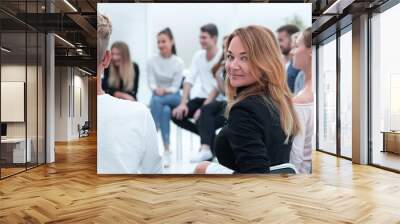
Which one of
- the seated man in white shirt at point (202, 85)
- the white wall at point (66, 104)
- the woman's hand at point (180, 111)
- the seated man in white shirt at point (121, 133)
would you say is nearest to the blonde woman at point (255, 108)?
the seated man in white shirt at point (202, 85)

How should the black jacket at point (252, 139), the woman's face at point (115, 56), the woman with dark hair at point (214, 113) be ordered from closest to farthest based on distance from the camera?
the black jacket at point (252, 139), the woman with dark hair at point (214, 113), the woman's face at point (115, 56)

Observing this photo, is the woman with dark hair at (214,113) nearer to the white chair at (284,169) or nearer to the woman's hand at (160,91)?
the woman's hand at (160,91)

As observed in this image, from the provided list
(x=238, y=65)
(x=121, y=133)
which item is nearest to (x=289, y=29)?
(x=238, y=65)

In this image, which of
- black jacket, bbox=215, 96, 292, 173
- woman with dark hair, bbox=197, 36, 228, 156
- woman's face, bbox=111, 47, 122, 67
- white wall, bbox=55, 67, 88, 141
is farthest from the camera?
white wall, bbox=55, 67, 88, 141

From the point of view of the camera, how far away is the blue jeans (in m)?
6.36

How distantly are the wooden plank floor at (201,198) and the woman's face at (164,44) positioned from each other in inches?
78.2

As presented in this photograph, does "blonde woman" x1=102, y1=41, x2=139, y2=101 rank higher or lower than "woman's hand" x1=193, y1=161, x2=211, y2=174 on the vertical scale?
higher

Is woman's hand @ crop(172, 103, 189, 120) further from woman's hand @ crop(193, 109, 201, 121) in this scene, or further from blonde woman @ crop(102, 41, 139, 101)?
blonde woman @ crop(102, 41, 139, 101)

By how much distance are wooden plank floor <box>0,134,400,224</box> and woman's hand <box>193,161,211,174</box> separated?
128 millimetres

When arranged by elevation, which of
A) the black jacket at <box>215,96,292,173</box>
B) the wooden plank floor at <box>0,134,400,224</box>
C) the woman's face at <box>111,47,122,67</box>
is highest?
the woman's face at <box>111,47,122,67</box>

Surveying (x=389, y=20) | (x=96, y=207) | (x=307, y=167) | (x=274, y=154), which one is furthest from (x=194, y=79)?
(x=389, y=20)

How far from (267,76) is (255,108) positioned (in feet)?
1.73

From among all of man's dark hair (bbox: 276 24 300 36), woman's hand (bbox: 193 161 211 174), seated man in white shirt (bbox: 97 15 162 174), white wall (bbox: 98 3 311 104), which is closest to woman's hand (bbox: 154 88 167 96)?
white wall (bbox: 98 3 311 104)

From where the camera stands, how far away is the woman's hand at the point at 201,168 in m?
6.40
